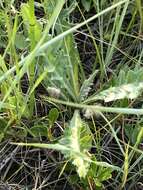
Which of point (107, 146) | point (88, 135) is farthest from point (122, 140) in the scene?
point (88, 135)

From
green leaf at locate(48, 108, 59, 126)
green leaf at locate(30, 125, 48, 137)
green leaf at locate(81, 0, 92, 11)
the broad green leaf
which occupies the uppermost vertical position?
green leaf at locate(81, 0, 92, 11)

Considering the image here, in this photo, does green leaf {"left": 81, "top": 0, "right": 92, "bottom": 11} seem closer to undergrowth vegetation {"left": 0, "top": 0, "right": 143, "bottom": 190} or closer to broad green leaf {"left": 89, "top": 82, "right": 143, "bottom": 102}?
undergrowth vegetation {"left": 0, "top": 0, "right": 143, "bottom": 190}

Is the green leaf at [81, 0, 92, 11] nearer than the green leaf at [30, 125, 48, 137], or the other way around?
the green leaf at [30, 125, 48, 137]

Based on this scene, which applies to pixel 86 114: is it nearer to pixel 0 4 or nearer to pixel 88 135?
pixel 88 135

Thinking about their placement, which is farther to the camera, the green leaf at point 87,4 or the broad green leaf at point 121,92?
the green leaf at point 87,4

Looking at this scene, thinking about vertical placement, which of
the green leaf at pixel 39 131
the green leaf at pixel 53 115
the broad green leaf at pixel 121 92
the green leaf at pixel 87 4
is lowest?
the green leaf at pixel 39 131

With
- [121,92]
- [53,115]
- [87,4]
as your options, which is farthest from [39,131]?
[87,4]

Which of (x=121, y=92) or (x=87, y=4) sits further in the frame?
(x=87, y=4)

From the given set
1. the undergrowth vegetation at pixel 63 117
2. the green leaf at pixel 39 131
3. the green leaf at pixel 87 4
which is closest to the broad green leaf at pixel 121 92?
the undergrowth vegetation at pixel 63 117

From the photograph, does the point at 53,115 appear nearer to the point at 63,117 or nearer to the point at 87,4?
the point at 63,117

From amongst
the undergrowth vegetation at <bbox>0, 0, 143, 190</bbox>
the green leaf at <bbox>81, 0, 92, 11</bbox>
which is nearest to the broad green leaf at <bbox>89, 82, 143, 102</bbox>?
the undergrowth vegetation at <bbox>0, 0, 143, 190</bbox>

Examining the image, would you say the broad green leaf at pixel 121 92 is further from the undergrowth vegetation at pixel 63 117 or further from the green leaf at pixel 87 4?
the green leaf at pixel 87 4

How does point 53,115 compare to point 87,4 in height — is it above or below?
below
